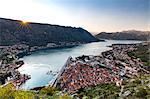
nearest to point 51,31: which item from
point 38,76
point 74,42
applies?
point 74,42

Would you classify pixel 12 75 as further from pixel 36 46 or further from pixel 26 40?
pixel 26 40

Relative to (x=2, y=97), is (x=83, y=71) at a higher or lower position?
lower

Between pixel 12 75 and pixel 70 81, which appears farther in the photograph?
pixel 12 75

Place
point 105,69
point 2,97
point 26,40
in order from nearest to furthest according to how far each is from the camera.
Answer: point 2,97 → point 105,69 → point 26,40

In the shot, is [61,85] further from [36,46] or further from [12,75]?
[36,46]

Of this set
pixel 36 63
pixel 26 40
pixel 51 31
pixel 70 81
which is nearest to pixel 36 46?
pixel 26 40

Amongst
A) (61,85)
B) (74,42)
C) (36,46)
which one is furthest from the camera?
(74,42)
